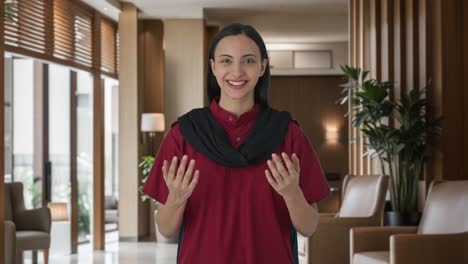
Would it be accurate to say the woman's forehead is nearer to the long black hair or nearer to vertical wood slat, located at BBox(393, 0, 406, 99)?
the long black hair

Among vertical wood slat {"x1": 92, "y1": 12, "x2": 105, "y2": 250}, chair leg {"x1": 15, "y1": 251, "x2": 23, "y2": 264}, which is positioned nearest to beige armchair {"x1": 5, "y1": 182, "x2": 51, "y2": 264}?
chair leg {"x1": 15, "y1": 251, "x2": 23, "y2": 264}

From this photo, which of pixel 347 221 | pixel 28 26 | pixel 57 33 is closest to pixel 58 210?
pixel 57 33

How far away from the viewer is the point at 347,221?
6391mm

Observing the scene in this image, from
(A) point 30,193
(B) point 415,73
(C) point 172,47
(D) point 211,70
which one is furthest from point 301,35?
(D) point 211,70

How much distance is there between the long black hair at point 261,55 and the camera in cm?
179

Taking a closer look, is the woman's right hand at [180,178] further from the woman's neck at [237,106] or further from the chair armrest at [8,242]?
the chair armrest at [8,242]

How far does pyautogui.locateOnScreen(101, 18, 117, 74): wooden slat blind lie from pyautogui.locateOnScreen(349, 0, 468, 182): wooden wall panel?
15.2 ft

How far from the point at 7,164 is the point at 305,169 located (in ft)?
27.6

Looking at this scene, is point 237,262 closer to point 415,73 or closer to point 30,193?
point 415,73

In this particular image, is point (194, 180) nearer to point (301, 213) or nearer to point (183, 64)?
point (301, 213)

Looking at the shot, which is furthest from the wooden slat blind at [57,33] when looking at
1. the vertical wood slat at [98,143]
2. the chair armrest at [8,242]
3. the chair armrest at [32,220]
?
A: the chair armrest at [8,242]

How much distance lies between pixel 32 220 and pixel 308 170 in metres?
6.96

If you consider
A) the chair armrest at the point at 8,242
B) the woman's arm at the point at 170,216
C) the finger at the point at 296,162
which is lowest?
the chair armrest at the point at 8,242

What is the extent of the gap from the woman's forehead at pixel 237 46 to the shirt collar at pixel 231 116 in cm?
12
